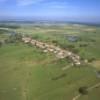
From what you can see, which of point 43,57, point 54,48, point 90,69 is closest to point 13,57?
point 43,57

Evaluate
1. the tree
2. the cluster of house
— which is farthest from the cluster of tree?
the cluster of house

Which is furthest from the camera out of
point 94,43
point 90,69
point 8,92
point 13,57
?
point 94,43

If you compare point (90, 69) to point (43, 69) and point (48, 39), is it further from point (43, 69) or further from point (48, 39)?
point (48, 39)

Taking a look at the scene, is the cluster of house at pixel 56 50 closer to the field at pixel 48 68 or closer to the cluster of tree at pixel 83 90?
the field at pixel 48 68

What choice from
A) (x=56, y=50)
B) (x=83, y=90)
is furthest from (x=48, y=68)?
(x=83, y=90)

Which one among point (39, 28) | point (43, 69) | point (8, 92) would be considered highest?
point (39, 28)

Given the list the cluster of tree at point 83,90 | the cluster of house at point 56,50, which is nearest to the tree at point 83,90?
the cluster of tree at point 83,90

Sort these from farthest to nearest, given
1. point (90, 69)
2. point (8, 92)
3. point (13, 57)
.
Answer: point (13, 57) < point (90, 69) < point (8, 92)
